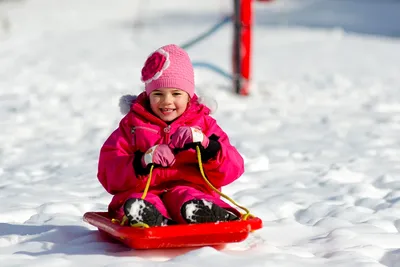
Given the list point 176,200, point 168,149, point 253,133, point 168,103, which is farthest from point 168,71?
point 253,133

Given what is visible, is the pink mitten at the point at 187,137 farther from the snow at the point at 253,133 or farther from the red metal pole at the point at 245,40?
the red metal pole at the point at 245,40

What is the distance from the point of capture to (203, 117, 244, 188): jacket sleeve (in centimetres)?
329

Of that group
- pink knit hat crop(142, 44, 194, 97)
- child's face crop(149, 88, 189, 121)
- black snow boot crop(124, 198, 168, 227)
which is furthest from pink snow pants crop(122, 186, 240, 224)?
pink knit hat crop(142, 44, 194, 97)

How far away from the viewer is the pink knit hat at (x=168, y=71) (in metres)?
3.33

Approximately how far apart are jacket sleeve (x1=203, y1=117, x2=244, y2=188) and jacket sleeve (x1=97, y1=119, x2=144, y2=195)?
30cm

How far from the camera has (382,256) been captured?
327 centimetres

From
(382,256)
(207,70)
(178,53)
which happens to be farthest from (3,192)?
(207,70)

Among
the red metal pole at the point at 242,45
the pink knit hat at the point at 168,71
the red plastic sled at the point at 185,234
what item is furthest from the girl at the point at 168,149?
the red metal pole at the point at 242,45

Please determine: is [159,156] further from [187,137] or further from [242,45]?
[242,45]

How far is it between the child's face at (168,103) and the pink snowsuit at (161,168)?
0.09 ft

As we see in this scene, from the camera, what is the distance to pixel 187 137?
10.3ft

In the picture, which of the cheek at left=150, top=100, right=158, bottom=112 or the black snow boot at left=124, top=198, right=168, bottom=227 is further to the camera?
the cheek at left=150, top=100, right=158, bottom=112

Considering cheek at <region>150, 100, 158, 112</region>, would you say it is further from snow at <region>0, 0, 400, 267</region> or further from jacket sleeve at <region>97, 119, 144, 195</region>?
snow at <region>0, 0, 400, 267</region>

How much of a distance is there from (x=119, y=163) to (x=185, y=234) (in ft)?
1.58
